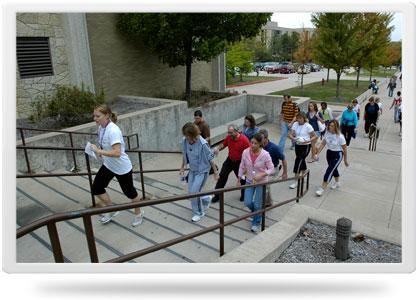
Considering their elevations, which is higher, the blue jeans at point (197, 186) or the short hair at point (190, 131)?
the short hair at point (190, 131)

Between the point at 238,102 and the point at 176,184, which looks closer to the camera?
the point at 176,184

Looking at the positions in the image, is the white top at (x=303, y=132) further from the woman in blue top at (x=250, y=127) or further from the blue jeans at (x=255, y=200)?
the blue jeans at (x=255, y=200)

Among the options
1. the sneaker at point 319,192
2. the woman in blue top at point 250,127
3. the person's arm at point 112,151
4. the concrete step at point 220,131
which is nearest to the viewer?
the person's arm at point 112,151

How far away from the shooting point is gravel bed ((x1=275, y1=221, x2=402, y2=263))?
416 cm

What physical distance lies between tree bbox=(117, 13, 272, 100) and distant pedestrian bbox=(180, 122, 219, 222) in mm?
5562

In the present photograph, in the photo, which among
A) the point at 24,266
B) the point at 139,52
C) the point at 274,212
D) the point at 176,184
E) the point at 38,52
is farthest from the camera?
the point at 139,52

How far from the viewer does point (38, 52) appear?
8.72 metres

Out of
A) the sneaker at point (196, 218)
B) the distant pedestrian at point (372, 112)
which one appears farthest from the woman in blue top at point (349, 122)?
the sneaker at point (196, 218)

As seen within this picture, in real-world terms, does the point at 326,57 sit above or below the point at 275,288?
above

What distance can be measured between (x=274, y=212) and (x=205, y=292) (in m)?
2.90

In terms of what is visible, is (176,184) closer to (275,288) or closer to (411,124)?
(275,288)

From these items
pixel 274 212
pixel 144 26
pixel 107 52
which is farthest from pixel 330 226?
pixel 107 52

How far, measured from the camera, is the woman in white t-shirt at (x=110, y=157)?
12.9 ft

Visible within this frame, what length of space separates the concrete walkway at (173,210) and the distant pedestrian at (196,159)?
9.5 inches
